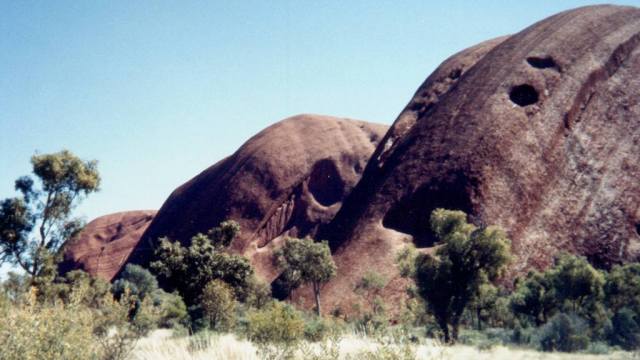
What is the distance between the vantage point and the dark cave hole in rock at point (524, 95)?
4006 centimetres

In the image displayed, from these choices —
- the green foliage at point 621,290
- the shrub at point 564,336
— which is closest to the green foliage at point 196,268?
the shrub at point 564,336

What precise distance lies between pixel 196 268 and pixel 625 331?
20.7m

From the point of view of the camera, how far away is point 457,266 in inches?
762

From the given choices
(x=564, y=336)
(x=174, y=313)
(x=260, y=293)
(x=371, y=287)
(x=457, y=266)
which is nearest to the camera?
(x=564, y=336)

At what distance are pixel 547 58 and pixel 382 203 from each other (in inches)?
786

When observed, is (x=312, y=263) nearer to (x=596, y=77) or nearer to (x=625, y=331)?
(x=625, y=331)

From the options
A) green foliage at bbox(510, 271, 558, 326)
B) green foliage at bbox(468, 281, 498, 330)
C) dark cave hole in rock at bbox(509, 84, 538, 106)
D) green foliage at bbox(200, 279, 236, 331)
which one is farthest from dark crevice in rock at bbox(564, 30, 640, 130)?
green foliage at bbox(200, 279, 236, 331)

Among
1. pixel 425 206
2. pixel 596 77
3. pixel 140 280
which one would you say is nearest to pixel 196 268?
pixel 140 280

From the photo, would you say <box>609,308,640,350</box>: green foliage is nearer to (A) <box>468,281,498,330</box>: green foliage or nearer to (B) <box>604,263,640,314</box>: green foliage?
(B) <box>604,263,640,314</box>: green foliage

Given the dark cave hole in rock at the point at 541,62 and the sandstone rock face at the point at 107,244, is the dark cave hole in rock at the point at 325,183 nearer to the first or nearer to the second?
the dark cave hole in rock at the point at 541,62

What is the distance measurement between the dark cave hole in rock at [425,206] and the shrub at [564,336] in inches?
641

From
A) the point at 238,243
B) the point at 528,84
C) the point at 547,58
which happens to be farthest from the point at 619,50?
the point at 238,243

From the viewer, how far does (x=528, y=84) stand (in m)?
40.4

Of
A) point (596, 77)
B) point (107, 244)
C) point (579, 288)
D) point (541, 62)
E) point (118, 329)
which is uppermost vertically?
point (541, 62)
